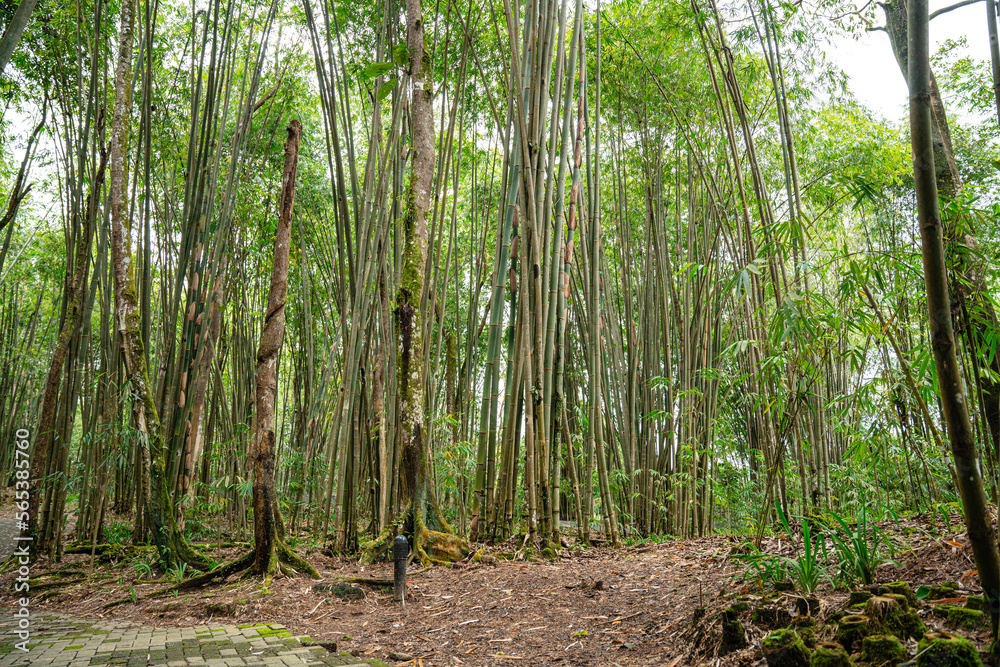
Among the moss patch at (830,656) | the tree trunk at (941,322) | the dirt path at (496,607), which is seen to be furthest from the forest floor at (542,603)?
the tree trunk at (941,322)

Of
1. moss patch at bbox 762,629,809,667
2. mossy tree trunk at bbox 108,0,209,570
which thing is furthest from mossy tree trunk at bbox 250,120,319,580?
moss patch at bbox 762,629,809,667

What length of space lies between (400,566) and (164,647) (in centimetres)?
91

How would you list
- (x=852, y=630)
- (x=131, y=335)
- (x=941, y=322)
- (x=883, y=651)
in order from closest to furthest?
(x=941, y=322), (x=883, y=651), (x=852, y=630), (x=131, y=335)

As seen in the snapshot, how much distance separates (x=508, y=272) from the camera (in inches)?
129

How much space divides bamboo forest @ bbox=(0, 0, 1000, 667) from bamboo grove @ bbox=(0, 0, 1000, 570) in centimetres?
3

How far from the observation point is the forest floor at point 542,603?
159cm

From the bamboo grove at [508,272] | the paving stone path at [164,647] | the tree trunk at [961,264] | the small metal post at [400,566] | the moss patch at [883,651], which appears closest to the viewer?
the moss patch at [883,651]

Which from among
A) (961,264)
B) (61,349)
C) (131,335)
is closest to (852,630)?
(961,264)

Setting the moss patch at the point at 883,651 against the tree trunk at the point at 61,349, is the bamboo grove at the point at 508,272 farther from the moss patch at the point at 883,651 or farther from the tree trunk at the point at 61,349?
the moss patch at the point at 883,651

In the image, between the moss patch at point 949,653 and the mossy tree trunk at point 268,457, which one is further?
the mossy tree trunk at point 268,457

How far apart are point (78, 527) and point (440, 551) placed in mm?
3487

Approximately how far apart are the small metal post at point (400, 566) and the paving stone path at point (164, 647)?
475mm

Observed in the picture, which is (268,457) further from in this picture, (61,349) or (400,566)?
(61,349)

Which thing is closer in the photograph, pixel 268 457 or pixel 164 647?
pixel 164 647
